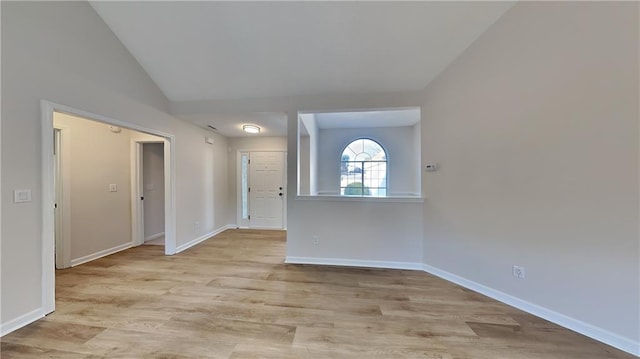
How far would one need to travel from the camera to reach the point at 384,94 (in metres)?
3.45

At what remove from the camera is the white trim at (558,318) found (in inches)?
71.6

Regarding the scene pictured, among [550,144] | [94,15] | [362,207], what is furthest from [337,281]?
[94,15]

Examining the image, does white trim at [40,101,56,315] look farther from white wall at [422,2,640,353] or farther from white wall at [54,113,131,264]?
white wall at [422,2,640,353]

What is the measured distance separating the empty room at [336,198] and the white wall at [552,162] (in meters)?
0.01

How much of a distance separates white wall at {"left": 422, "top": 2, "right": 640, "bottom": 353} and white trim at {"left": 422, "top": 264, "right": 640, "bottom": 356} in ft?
0.05

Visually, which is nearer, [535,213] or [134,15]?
[535,213]

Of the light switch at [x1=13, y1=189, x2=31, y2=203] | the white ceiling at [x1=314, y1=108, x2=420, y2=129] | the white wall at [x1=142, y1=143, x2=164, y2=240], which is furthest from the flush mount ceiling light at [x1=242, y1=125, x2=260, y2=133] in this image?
the light switch at [x1=13, y1=189, x2=31, y2=203]

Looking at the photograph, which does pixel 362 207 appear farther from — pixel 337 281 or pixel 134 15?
pixel 134 15

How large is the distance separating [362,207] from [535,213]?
6.17 feet

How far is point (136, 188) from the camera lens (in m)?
4.41

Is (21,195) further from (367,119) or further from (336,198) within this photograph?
(367,119)

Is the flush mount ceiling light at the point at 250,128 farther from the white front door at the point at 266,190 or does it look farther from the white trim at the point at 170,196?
the white trim at the point at 170,196

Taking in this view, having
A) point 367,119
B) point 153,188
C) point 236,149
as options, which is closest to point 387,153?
point 367,119

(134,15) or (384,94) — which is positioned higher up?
(134,15)
